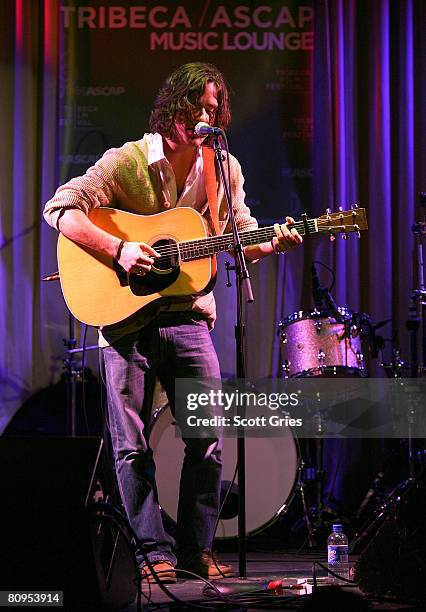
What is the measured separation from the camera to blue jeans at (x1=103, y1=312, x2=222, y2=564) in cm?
351

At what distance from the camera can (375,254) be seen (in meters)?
5.62

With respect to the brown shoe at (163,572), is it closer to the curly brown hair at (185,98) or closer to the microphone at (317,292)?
the curly brown hair at (185,98)

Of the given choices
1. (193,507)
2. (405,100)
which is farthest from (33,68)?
(193,507)

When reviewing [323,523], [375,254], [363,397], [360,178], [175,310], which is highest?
[360,178]

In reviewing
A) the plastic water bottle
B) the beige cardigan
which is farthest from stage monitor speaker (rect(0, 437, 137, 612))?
the plastic water bottle

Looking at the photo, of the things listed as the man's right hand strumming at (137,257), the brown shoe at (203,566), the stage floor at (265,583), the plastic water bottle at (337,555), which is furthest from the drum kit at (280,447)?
the man's right hand strumming at (137,257)

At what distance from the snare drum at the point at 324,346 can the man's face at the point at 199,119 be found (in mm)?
1510

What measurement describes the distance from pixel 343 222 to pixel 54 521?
77.8 inches

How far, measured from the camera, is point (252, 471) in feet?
15.7

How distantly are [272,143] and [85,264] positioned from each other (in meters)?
2.35

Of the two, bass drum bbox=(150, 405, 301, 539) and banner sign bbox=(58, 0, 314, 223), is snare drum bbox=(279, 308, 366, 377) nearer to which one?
bass drum bbox=(150, 405, 301, 539)

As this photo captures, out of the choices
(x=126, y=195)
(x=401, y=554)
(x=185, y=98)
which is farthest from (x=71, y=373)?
(x=401, y=554)

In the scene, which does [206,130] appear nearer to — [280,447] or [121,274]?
[121,274]

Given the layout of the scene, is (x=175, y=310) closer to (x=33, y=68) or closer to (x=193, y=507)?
(x=193, y=507)
